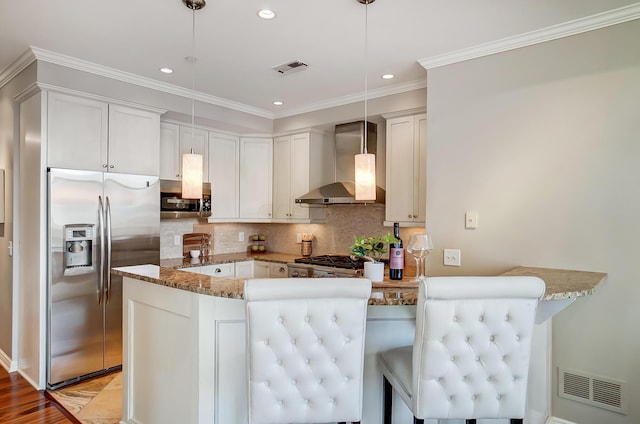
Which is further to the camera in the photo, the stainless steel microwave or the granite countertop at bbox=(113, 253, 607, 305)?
the stainless steel microwave

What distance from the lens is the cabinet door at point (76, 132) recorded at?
317cm

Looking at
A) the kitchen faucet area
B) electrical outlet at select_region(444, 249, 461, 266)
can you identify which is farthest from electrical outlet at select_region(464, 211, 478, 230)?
electrical outlet at select_region(444, 249, 461, 266)

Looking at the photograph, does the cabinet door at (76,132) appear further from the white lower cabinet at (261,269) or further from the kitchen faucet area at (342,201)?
the white lower cabinet at (261,269)

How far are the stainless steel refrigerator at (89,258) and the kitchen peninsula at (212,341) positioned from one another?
1242mm

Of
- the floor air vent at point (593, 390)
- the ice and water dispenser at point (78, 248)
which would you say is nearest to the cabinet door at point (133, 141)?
the ice and water dispenser at point (78, 248)

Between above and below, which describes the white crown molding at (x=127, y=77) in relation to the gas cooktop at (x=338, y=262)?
above

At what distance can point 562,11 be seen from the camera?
2365mm

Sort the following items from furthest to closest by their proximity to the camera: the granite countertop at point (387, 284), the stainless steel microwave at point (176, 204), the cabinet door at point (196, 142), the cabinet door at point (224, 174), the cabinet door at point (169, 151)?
the cabinet door at point (224, 174) → the cabinet door at point (196, 142) → the cabinet door at point (169, 151) → the stainless steel microwave at point (176, 204) → the granite countertop at point (387, 284)

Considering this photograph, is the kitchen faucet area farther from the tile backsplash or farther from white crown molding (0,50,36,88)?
the tile backsplash

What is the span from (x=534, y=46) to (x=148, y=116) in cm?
317

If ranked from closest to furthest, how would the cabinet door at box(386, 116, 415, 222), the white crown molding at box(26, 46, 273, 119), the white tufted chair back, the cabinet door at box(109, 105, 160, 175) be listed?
1. the white tufted chair back
2. the white crown molding at box(26, 46, 273, 119)
3. the cabinet door at box(109, 105, 160, 175)
4. the cabinet door at box(386, 116, 415, 222)

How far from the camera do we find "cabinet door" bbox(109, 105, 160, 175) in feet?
11.5

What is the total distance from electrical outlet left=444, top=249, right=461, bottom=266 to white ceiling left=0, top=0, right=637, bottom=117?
1442mm

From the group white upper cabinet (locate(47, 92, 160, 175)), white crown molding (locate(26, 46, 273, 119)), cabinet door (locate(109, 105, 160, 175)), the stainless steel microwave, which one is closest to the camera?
white crown molding (locate(26, 46, 273, 119))
